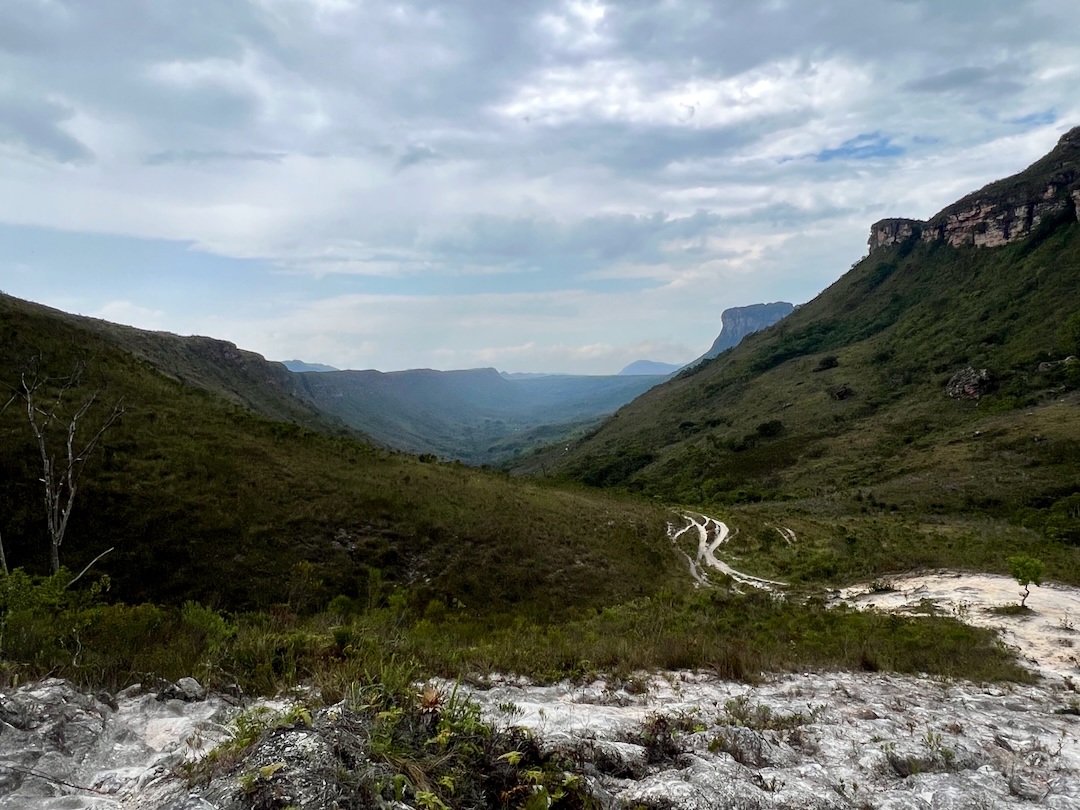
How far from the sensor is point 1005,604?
13.5 metres

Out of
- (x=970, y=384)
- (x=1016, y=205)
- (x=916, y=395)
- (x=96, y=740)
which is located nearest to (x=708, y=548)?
(x=96, y=740)

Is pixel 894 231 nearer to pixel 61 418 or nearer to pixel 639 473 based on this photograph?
pixel 639 473

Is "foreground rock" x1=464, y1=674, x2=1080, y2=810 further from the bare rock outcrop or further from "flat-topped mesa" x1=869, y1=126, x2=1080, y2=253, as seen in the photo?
"flat-topped mesa" x1=869, y1=126, x2=1080, y2=253

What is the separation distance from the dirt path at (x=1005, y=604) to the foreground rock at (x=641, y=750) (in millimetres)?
3923

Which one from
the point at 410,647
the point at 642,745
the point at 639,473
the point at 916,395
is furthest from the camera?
the point at 639,473

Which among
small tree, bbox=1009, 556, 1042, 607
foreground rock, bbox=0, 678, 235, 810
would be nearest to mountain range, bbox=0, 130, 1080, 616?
small tree, bbox=1009, 556, 1042, 607

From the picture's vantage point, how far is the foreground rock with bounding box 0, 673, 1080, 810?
10.9 ft

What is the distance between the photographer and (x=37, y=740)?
12.9 feet

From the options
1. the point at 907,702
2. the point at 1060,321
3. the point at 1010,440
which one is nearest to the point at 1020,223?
the point at 1060,321

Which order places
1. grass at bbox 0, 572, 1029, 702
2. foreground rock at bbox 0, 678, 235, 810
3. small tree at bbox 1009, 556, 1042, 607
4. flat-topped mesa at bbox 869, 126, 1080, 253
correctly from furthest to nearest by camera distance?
flat-topped mesa at bbox 869, 126, 1080, 253
small tree at bbox 1009, 556, 1042, 607
grass at bbox 0, 572, 1029, 702
foreground rock at bbox 0, 678, 235, 810

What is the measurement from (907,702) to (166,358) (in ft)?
303

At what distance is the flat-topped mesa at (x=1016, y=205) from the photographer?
10431cm

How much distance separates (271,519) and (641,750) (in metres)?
17.2

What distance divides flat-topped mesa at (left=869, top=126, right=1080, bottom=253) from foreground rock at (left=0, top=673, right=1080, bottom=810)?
137452 millimetres
